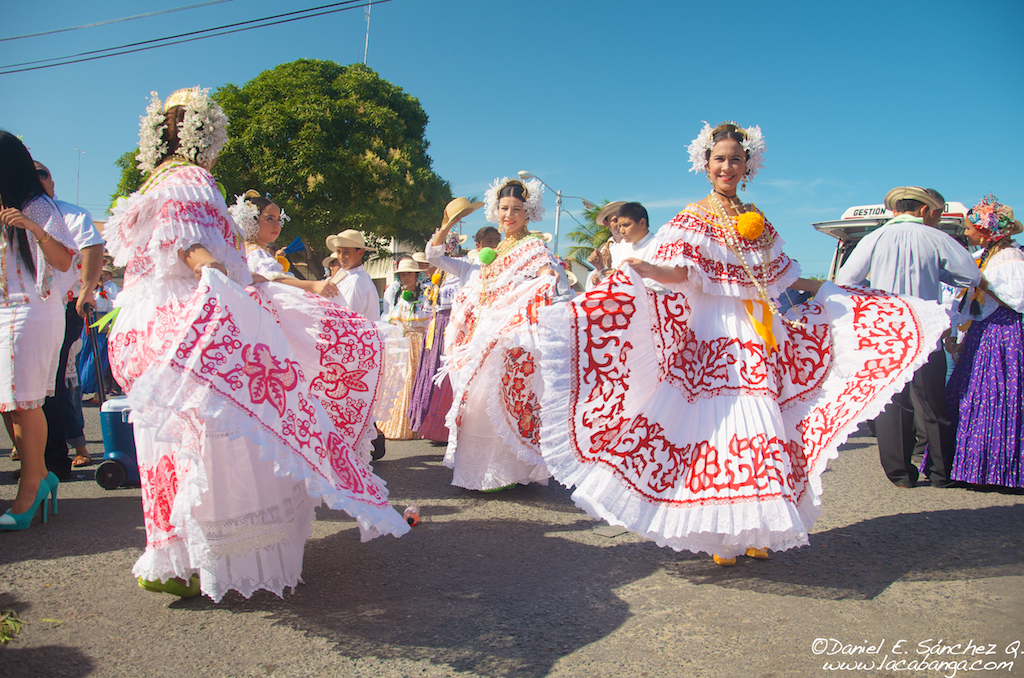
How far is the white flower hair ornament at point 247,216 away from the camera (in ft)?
14.6

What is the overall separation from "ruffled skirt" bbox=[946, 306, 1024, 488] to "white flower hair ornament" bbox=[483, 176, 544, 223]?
3340 mm

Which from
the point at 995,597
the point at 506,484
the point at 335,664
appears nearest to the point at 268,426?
the point at 335,664

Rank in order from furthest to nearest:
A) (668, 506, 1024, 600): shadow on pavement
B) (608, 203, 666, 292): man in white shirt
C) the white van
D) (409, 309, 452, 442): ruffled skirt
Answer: the white van → (409, 309, 452, 442): ruffled skirt → (608, 203, 666, 292): man in white shirt → (668, 506, 1024, 600): shadow on pavement

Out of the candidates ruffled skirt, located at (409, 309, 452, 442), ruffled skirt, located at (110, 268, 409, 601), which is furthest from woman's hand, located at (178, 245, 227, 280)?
ruffled skirt, located at (409, 309, 452, 442)

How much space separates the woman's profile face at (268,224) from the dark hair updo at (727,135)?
291cm

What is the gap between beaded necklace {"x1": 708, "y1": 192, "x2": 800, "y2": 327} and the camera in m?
3.18

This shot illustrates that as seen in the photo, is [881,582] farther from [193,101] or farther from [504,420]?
[193,101]

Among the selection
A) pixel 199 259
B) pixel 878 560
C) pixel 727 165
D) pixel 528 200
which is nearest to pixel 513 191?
pixel 528 200

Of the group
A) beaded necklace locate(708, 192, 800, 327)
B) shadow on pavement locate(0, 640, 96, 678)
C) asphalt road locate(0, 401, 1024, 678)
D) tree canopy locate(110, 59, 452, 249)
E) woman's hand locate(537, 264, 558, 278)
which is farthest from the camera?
tree canopy locate(110, 59, 452, 249)

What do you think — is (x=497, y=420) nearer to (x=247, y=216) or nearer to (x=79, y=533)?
(x=247, y=216)

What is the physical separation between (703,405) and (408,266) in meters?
4.94

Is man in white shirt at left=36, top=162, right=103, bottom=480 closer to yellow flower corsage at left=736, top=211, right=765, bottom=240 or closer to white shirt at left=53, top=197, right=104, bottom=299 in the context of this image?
white shirt at left=53, top=197, right=104, bottom=299

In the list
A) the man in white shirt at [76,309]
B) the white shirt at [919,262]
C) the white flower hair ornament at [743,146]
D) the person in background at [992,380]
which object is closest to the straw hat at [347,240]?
the man in white shirt at [76,309]

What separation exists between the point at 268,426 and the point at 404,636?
92cm
